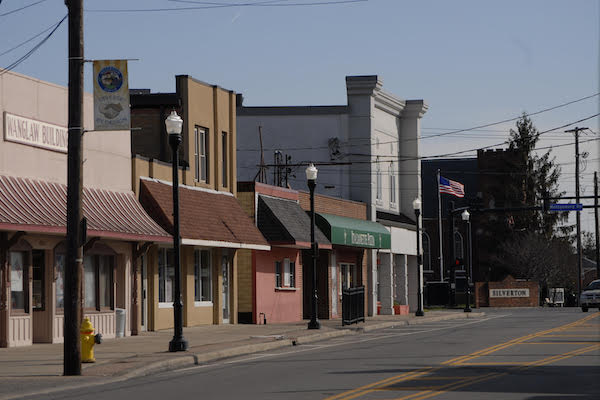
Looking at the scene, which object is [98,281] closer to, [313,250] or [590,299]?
[313,250]

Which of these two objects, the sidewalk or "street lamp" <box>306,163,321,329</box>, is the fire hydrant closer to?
the sidewalk

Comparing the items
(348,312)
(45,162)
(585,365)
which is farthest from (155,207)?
(585,365)

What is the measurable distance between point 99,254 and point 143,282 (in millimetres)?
2836

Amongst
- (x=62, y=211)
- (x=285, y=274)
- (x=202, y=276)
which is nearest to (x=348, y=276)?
(x=285, y=274)

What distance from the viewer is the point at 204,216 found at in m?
34.6

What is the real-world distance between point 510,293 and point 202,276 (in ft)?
134

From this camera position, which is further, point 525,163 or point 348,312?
point 525,163

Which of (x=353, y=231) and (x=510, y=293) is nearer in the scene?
(x=353, y=231)

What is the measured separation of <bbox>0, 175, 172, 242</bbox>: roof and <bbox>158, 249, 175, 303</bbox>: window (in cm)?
274

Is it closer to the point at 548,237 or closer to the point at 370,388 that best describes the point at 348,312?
the point at 370,388

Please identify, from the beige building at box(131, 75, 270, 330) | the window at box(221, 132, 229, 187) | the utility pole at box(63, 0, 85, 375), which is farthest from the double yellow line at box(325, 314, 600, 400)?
the window at box(221, 132, 229, 187)

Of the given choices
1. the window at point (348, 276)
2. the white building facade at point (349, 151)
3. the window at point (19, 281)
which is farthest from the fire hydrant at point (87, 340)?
the white building facade at point (349, 151)

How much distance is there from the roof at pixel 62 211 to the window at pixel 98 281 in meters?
1.36

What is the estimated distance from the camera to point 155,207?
31938 millimetres
